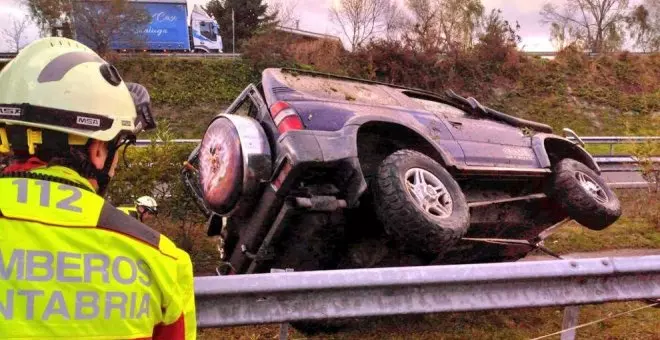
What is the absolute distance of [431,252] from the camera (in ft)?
13.6

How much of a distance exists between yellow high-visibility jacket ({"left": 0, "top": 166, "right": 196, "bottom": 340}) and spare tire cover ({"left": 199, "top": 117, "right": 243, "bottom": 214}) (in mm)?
2455

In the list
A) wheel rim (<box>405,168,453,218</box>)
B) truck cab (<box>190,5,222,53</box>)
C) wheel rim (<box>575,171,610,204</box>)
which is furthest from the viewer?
truck cab (<box>190,5,222,53</box>)

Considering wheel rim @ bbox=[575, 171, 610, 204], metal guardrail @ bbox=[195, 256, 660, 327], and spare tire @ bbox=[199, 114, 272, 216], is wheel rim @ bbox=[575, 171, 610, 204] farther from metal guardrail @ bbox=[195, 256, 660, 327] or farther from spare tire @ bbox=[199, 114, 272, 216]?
spare tire @ bbox=[199, 114, 272, 216]

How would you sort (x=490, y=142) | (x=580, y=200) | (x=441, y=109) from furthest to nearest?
(x=441, y=109), (x=580, y=200), (x=490, y=142)

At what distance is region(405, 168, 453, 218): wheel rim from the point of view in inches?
168

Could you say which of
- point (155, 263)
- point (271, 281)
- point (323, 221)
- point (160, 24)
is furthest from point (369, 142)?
→ point (160, 24)

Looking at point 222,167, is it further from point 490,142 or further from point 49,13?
point 49,13

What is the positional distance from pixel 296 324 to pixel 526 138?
9.52 ft

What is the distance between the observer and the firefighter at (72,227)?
1.47 m

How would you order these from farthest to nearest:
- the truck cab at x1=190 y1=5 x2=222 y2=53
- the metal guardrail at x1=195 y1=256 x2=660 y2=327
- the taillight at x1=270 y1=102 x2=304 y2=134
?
the truck cab at x1=190 y1=5 x2=222 y2=53
the taillight at x1=270 y1=102 x2=304 y2=134
the metal guardrail at x1=195 y1=256 x2=660 y2=327

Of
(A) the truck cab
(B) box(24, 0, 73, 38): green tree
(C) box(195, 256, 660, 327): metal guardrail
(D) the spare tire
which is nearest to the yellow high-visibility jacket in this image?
(C) box(195, 256, 660, 327): metal guardrail

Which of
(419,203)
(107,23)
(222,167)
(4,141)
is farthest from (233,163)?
(107,23)

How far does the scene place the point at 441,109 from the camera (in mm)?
5641

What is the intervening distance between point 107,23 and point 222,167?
22.4m
